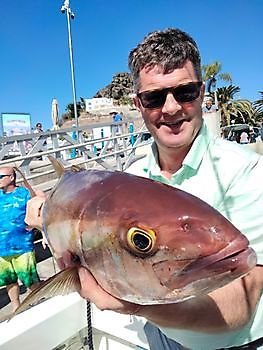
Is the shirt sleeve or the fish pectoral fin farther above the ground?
the shirt sleeve

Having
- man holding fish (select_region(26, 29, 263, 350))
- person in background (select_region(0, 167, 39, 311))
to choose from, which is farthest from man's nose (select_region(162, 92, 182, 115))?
person in background (select_region(0, 167, 39, 311))

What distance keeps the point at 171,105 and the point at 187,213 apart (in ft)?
2.51

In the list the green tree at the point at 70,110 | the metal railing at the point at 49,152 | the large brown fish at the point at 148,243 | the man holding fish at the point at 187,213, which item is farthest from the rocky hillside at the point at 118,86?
the large brown fish at the point at 148,243

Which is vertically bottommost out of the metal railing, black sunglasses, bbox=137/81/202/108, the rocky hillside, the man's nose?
the metal railing

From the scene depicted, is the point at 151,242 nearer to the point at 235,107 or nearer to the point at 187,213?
the point at 187,213

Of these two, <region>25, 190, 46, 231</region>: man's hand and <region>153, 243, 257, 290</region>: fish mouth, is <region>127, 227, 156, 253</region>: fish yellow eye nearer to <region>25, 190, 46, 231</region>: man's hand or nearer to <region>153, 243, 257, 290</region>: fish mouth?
<region>153, 243, 257, 290</region>: fish mouth

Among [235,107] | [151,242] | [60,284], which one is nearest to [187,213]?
[151,242]

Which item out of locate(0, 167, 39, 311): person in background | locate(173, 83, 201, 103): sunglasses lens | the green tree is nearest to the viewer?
locate(173, 83, 201, 103): sunglasses lens

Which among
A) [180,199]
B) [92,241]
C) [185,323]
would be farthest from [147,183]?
[185,323]

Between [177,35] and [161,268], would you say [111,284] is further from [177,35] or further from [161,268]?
[177,35]

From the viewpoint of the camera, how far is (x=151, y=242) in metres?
0.98

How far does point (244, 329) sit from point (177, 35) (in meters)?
1.30

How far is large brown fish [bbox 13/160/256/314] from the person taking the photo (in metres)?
0.93

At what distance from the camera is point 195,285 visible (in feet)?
3.05
